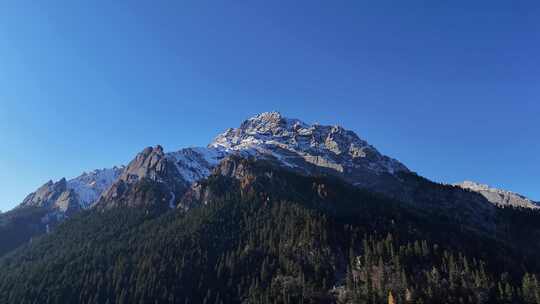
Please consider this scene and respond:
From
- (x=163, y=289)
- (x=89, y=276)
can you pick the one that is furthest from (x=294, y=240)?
(x=89, y=276)

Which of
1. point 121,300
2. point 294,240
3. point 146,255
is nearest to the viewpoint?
point 121,300

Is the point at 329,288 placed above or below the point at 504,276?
below

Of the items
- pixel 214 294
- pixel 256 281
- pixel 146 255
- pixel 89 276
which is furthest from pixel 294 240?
pixel 89 276

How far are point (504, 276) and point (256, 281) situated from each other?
89.4 m

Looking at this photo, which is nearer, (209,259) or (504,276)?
(504,276)

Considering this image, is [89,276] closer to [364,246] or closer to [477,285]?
[364,246]

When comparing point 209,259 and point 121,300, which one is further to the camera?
point 209,259

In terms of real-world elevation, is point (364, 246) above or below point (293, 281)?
above

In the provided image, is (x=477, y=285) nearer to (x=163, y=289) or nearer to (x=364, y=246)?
(x=364, y=246)

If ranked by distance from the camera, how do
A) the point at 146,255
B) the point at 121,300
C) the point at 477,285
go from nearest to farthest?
the point at 477,285 < the point at 121,300 < the point at 146,255

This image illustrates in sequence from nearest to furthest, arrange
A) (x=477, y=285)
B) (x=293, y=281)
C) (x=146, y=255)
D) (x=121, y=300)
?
(x=477, y=285) → (x=293, y=281) → (x=121, y=300) → (x=146, y=255)

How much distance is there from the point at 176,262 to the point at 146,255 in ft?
63.0

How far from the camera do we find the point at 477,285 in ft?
470

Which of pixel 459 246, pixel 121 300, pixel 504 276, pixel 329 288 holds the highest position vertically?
pixel 459 246
